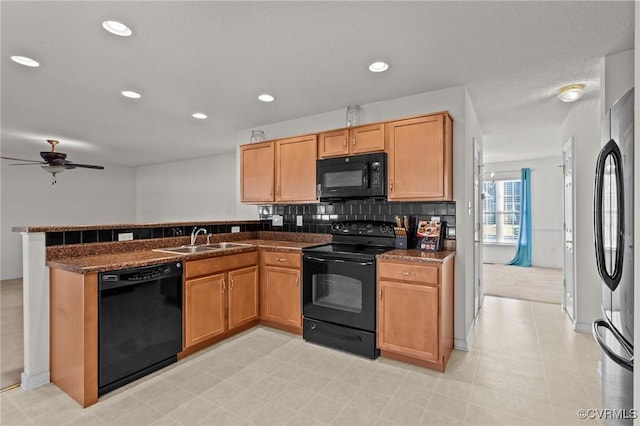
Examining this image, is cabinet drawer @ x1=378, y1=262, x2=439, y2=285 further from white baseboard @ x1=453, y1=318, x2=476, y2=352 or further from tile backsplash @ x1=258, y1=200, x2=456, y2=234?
white baseboard @ x1=453, y1=318, x2=476, y2=352

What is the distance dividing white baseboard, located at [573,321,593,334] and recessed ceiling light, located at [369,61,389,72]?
3.35 metres

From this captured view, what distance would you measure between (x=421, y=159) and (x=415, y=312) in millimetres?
1329

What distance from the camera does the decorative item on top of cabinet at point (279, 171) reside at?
345 centimetres

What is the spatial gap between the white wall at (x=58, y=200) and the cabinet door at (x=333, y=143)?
21.7 feet

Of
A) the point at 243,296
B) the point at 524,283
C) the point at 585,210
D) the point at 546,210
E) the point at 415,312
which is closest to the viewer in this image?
the point at 415,312

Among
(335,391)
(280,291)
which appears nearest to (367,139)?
(280,291)

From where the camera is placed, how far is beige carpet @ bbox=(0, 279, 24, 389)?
7.98 ft

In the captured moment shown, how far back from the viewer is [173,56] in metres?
2.37

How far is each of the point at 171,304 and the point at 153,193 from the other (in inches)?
249

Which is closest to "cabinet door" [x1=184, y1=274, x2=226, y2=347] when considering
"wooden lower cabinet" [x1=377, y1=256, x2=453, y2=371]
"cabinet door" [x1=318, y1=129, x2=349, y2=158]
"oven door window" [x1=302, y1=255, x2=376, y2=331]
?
"oven door window" [x1=302, y1=255, x2=376, y2=331]

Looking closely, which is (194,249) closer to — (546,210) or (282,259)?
(282,259)

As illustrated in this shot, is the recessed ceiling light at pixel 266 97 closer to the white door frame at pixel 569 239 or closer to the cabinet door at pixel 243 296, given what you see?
the cabinet door at pixel 243 296

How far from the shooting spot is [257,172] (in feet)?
12.7

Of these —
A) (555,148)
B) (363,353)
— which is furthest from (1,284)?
(555,148)
